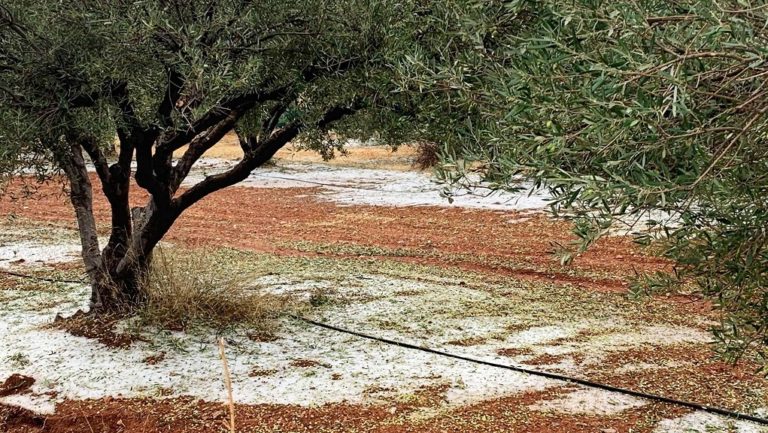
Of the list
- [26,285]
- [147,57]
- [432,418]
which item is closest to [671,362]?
[432,418]

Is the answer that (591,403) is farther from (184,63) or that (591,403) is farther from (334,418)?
(184,63)

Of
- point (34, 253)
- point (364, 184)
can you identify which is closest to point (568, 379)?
point (34, 253)

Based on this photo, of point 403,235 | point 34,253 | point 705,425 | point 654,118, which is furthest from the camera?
point 403,235

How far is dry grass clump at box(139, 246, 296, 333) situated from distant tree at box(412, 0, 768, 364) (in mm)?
4481

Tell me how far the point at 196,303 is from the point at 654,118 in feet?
17.9

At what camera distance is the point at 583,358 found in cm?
623

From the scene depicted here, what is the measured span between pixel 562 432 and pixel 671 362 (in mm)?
1998

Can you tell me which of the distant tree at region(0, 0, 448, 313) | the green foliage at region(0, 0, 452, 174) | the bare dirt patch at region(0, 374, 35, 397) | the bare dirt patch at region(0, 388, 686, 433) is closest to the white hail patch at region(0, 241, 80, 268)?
the bare dirt patch at region(0, 374, 35, 397)

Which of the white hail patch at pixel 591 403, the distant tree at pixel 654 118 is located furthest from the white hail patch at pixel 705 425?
the distant tree at pixel 654 118

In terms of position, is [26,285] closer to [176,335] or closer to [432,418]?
[176,335]

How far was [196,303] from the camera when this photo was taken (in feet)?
22.5

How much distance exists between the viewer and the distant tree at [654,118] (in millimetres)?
2232

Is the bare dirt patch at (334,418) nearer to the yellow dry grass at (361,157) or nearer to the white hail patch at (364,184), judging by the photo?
the white hail patch at (364,184)

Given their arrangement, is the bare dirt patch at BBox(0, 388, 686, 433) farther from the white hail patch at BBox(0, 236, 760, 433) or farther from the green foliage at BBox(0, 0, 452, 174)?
the green foliage at BBox(0, 0, 452, 174)
